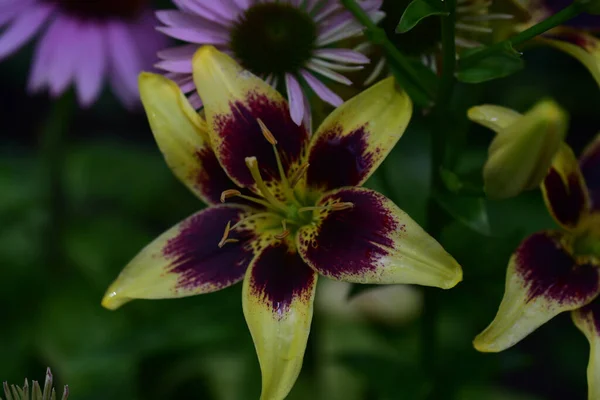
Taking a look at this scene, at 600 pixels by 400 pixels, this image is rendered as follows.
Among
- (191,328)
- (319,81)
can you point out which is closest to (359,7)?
(319,81)

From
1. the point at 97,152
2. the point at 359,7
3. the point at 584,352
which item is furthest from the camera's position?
the point at 97,152

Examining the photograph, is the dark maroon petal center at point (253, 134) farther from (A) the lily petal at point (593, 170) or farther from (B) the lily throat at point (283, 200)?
(A) the lily petal at point (593, 170)

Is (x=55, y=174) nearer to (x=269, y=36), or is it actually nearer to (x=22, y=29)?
(x=22, y=29)

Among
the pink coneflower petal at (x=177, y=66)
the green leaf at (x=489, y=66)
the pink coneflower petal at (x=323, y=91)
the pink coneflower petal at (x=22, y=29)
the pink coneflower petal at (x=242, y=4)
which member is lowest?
the pink coneflower petal at (x=22, y=29)

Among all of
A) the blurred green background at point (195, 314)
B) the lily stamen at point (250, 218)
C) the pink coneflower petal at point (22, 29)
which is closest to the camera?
the lily stamen at point (250, 218)

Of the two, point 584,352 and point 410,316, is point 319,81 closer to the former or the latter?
point 410,316

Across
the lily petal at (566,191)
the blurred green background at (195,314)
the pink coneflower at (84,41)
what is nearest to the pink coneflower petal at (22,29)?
the pink coneflower at (84,41)

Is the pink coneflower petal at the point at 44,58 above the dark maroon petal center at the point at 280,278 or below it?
above
